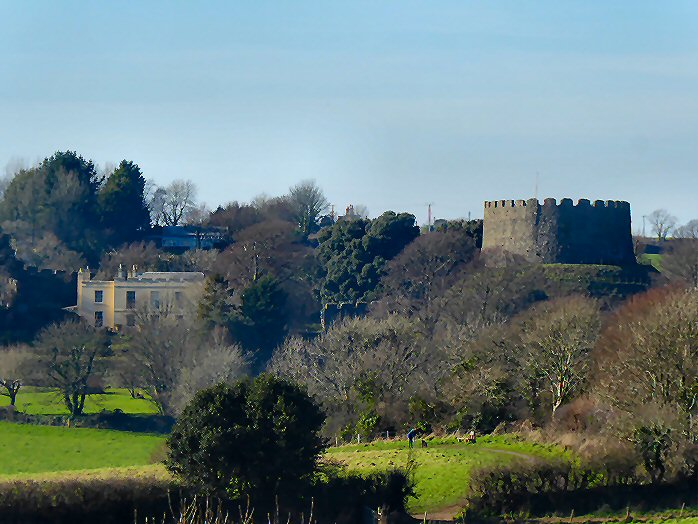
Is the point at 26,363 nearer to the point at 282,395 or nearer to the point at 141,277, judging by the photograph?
the point at 141,277

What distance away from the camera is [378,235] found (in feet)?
276

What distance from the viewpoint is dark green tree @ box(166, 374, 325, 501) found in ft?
102

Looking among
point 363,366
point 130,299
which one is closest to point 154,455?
point 363,366

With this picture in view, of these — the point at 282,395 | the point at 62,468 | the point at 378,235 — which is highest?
the point at 378,235

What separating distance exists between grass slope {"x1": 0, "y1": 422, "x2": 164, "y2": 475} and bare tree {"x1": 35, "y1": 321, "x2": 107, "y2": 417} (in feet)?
11.6

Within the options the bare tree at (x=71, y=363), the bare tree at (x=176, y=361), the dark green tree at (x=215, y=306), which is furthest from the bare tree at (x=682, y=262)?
the bare tree at (x=71, y=363)

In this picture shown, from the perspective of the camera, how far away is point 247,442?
3120 cm

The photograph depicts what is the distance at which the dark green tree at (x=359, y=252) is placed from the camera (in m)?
81.8

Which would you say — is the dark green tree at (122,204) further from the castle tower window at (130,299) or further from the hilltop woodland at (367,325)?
the castle tower window at (130,299)

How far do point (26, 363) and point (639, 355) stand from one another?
104 feet

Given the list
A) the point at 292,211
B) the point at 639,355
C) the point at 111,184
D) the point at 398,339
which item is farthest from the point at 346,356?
the point at 292,211

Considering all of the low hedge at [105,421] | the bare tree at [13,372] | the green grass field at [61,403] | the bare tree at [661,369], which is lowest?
the low hedge at [105,421]

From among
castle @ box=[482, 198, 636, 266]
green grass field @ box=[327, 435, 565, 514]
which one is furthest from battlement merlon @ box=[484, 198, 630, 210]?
green grass field @ box=[327, 435, 565, 514]

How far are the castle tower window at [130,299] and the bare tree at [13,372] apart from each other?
1618 centimetres
